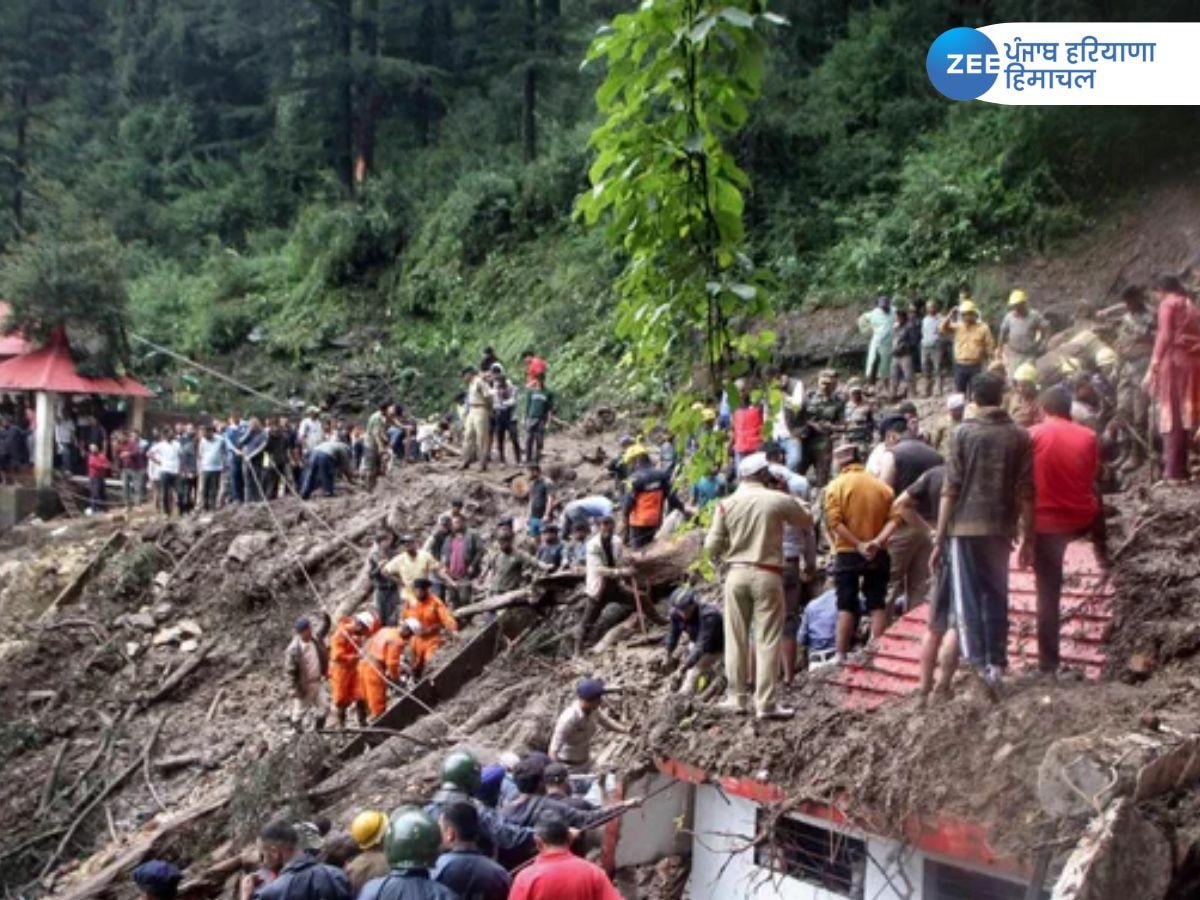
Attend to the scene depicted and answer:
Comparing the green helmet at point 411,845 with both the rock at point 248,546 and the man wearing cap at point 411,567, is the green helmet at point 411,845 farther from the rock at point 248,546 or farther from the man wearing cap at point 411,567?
the rock at point 248,546

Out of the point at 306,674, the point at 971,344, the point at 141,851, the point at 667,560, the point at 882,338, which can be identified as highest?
the point at 882,338

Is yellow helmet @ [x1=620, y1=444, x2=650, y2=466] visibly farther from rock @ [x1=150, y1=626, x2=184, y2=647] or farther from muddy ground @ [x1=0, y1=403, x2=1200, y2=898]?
rock @ [x1=150, y1=626, x2=184, y2=647]

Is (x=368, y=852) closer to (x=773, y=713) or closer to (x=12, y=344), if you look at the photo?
(x=773, y=713)

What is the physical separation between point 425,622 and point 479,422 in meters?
7.49

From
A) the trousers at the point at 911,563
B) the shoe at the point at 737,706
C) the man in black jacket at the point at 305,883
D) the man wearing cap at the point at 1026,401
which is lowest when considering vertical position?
the man in black jacket at the point at 305,883

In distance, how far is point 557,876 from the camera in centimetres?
622

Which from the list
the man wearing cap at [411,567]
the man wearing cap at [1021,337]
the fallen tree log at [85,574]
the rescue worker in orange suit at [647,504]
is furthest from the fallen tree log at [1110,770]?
the fallen tree log at [85,574]

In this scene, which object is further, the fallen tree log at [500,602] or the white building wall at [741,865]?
the fallen tree log at [500,602]

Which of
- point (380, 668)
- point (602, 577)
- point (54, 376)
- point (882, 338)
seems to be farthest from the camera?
point (54, 376)

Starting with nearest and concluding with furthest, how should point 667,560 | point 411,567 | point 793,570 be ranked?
point 793,570, point 667,560, point 411,567

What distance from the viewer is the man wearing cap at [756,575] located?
337 inches

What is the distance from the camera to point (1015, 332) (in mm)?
14086

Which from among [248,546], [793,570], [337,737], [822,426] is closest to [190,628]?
[248,546]

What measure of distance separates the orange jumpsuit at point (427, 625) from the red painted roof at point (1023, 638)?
259 inches
